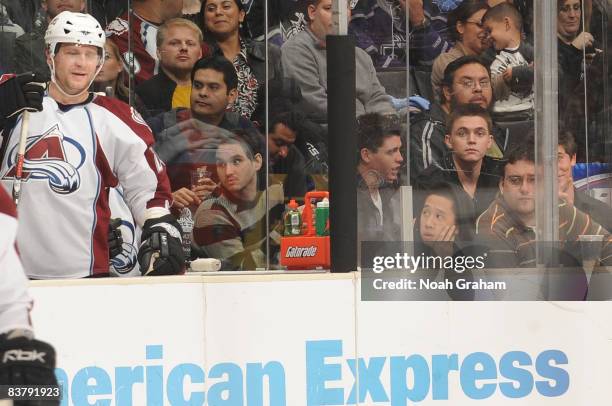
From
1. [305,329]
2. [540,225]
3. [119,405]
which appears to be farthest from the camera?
[540,225]

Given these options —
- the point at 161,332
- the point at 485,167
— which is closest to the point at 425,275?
the point at 161,332

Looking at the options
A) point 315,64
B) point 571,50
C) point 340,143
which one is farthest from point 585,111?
point 340,143

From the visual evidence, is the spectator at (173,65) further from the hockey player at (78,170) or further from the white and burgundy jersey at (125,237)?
the hockey player at (78,170)

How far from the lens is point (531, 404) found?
4.91m

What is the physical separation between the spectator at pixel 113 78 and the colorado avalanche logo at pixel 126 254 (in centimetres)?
81

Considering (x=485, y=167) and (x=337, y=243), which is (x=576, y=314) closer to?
(x=337, y=243)

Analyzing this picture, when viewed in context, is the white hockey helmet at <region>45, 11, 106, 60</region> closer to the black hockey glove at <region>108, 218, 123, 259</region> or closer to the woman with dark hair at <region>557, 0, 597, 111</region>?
the black hockey glove at <region>108, 218, 123, 259</region>

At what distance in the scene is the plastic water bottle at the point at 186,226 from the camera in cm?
618

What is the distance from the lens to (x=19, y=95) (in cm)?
455

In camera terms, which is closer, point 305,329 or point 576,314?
point 305,329

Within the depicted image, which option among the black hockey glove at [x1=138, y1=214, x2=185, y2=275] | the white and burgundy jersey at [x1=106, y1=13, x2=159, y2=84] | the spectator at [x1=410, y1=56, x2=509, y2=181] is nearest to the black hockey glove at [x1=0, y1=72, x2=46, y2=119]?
the black hockey glove at [x1=138, y1=214, x2=185, y2=275]

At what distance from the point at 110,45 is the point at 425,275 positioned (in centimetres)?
196

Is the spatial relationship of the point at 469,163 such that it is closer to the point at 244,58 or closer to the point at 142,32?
the point at 244,58

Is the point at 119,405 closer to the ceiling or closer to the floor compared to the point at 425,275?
closer to the floor
